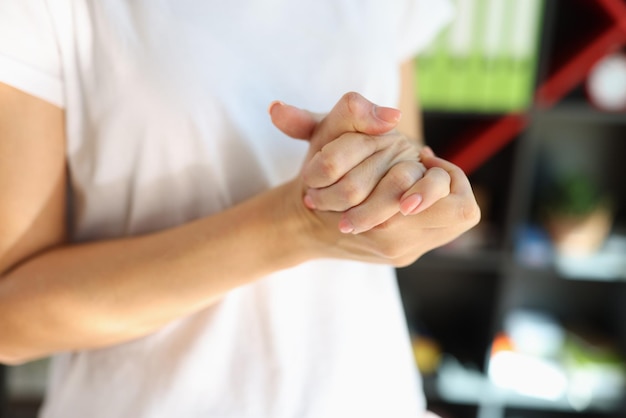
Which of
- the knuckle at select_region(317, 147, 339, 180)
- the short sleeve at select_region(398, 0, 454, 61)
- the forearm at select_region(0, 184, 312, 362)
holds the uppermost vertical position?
the short sleeve at select_region(398, 0, 454, 61)

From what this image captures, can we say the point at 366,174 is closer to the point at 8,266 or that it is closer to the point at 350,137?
the point at 350,137

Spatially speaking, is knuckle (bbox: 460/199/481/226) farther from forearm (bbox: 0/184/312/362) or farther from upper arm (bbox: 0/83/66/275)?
upper arm (bbox: 0/83/66/275)

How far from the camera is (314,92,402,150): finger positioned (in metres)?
0.54

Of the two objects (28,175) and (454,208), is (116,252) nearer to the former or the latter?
(28,175)

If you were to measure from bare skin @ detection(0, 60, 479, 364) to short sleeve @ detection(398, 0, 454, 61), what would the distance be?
11.9 inches

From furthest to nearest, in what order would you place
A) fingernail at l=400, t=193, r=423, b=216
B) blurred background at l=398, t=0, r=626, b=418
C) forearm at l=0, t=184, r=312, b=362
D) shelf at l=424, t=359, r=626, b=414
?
shelf at l=424, t=359, r=626, b=414 → blurred background at l=398, t=0, r=626, b=418 → forearm at l=0, t=184, r=312, b=362 → fingernail at l=400, t=193, r=423, b=216

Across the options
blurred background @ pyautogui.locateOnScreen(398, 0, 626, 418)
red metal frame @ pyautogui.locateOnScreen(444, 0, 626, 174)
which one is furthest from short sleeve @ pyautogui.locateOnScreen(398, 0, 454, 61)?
red metal frame @ pyautogui.locateOnScreen(444, 0, 626, 174)

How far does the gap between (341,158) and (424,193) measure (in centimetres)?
7

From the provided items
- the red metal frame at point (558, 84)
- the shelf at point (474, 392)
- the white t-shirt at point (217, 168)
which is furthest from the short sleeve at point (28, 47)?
Answer: the shelf at point (474, 392)

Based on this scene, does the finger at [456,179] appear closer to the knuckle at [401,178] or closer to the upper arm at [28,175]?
the knuckle at [401,178]

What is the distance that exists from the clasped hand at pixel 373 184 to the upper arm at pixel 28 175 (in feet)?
0.70

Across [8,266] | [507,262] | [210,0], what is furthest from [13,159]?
[507,262]

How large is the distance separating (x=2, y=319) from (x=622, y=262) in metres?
1.62

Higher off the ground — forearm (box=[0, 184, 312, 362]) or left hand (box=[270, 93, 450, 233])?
left hand (box=[270, 93, 450, 233])
